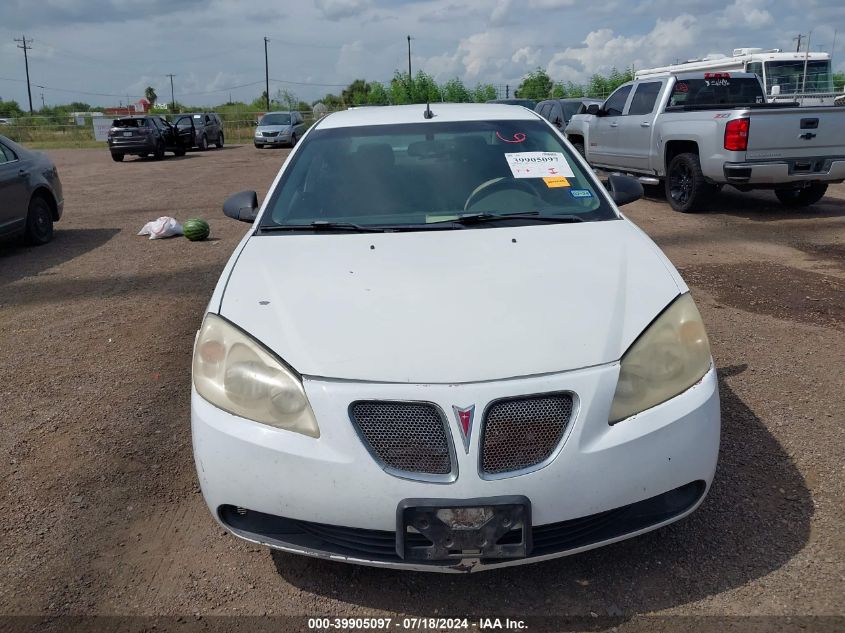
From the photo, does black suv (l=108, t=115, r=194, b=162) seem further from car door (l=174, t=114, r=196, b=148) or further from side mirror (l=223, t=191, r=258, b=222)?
side mirror (l=223, t=191, r=258, b=222)

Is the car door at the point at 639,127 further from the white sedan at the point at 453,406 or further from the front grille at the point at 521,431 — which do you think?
the front grille at the point at 521,431

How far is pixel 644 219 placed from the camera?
32.6ft

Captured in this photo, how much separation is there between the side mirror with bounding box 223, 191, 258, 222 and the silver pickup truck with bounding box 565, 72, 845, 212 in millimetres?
7014

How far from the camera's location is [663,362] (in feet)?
8.09

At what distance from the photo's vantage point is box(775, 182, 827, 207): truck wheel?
10.2 metres

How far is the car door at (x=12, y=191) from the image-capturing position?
835cm

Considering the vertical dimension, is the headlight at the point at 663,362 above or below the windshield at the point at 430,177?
below

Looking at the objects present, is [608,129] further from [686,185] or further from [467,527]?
[467,527]

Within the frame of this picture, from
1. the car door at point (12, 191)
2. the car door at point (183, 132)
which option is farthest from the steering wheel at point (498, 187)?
the car door at point (183, 132)

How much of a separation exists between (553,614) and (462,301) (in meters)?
1.09

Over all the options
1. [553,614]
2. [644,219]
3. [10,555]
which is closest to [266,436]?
[553,614]

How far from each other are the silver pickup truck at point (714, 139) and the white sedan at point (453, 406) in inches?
275

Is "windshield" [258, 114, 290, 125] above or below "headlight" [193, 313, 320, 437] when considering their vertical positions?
above

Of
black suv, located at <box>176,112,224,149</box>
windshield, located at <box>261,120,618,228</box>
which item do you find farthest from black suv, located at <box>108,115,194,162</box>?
windshield, located at <box>261,120,618,228</box>
